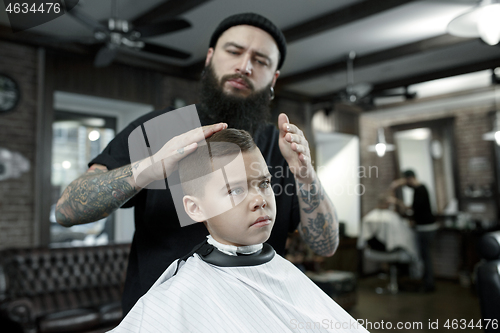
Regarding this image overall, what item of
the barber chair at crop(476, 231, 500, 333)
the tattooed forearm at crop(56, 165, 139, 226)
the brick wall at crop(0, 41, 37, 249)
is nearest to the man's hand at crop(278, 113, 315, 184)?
the tattooed forearm at crop(56, 165, 139, 226)

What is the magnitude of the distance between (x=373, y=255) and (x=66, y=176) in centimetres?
492

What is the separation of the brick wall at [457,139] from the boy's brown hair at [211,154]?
5.69 m

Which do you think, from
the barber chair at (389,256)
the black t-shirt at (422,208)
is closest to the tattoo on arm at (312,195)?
the barber chair at (389,256)

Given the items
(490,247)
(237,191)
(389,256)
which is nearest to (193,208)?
(237,191)

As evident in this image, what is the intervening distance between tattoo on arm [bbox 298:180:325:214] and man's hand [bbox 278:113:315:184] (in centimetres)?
7

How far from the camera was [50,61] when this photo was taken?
4293 millimetres

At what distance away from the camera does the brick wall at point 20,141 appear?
157 inches

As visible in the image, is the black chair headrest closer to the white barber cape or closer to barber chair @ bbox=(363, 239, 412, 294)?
the white barber cape

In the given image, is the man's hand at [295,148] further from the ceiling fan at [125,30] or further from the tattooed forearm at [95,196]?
the ceiling fan at [125,30]

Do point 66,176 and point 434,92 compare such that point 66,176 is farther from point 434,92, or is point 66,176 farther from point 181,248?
point 434,92

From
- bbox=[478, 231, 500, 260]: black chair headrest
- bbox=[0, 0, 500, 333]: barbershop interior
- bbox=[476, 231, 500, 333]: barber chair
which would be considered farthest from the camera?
bbox=[0, 0, 500, 333]: barbershop interior

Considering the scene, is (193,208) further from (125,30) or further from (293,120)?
(125,30)

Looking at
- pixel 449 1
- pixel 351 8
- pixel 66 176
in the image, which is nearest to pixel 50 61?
pixel 66 176

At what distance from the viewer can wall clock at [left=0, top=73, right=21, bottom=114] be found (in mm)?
3967
